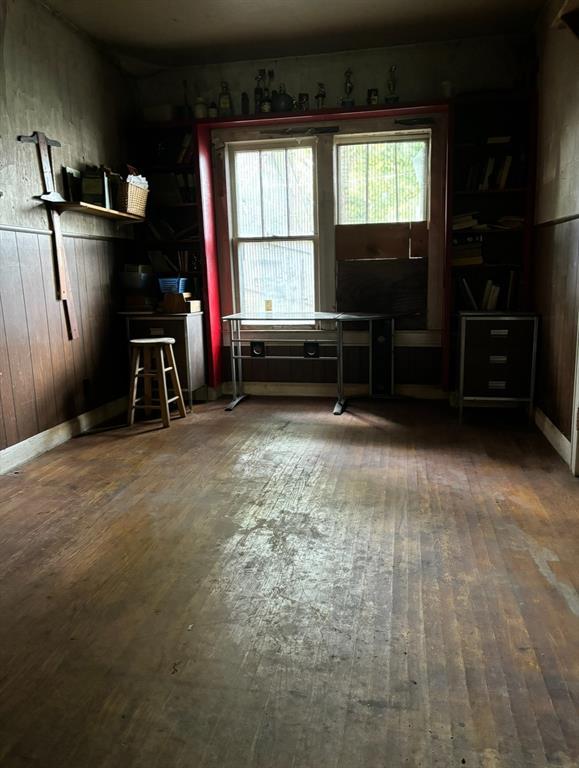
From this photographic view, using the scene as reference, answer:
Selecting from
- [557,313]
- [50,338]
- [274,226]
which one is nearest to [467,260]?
[557,313]

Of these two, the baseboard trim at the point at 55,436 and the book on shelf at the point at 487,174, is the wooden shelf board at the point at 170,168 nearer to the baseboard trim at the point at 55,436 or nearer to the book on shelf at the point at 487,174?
the baseboard trim at the point at 55,436

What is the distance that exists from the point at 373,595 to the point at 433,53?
15.9 ft

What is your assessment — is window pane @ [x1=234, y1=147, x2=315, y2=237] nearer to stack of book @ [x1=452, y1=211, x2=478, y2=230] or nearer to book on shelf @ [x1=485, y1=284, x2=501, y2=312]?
stack of book @ [x1=452, y1=211, x2=478, y2=230]

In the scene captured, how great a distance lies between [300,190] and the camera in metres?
5.54

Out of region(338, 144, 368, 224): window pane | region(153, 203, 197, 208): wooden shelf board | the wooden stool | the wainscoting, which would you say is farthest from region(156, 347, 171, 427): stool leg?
region(338, 144, 368, 224): window pane

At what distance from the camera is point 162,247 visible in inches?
225

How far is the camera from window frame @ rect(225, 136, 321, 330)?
18.0ft

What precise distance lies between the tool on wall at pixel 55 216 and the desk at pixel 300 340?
1.39m

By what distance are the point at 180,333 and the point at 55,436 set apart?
4.75 feet

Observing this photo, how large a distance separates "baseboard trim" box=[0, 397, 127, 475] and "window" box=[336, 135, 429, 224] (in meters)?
2.84

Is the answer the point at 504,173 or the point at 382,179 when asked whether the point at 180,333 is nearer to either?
the point at 382,179

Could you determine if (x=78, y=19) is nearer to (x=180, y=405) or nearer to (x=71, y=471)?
(x=180, y=405)

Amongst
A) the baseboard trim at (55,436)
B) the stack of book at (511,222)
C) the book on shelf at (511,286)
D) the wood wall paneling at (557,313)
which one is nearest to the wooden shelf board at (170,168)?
the baseboard trim at (55,436)

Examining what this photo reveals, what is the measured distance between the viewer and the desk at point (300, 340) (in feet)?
16.6
